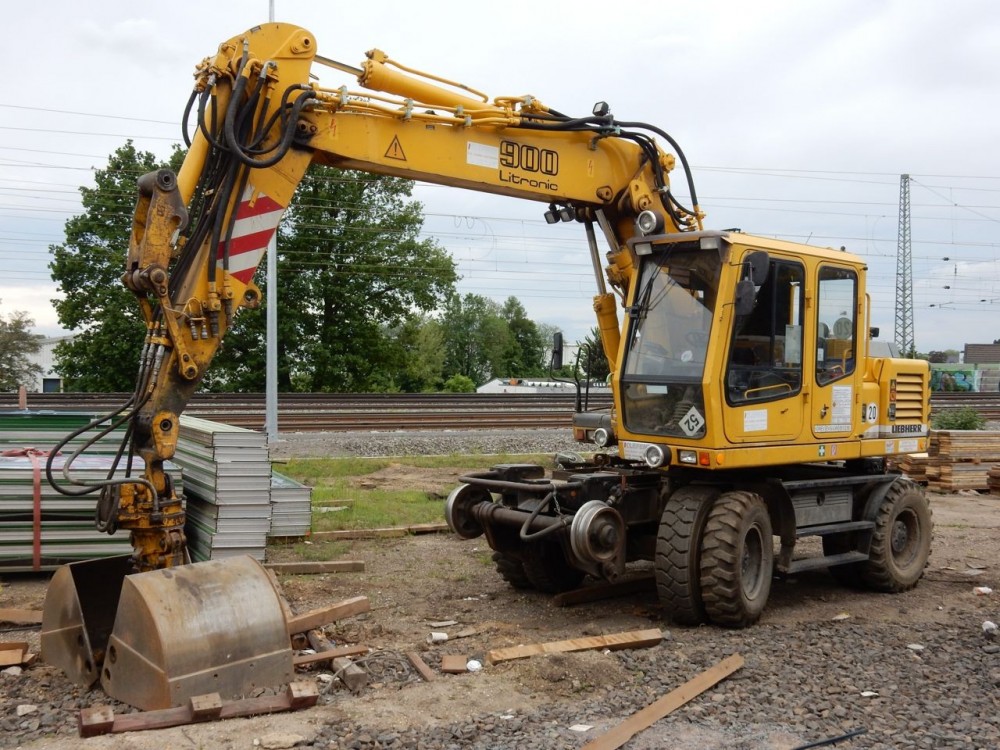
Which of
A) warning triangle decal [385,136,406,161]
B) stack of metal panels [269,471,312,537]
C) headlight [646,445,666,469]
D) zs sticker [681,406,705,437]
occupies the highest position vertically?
warning triangle decal [385,136,406,161]

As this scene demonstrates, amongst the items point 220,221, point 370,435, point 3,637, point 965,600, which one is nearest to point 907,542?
point 965,600

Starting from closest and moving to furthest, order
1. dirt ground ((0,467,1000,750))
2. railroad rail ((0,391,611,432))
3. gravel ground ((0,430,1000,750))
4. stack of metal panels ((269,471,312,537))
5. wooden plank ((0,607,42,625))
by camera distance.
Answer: gravel ground ((0,430,1000,750))
dirt ground ((0,467,1000,750))
wooden plank ((0,607,42,625))
stack of metal panels ((269,471,312,537))
railroad rail ((0,391,611,432))

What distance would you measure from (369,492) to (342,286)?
18.4 metres

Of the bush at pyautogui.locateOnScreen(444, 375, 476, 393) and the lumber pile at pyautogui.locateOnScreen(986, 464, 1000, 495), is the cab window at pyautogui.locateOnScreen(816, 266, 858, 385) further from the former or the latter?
the bush at pyautogui.locateOnScreen(444, 375, 476, 393)

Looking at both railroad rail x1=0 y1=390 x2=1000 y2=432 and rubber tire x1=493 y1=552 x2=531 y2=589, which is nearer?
rubber tire x1=493 y1=552 x2=531 y2=589

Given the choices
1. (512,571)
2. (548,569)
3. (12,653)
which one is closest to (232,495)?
(512,571)

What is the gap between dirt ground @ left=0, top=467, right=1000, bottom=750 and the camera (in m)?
4.92

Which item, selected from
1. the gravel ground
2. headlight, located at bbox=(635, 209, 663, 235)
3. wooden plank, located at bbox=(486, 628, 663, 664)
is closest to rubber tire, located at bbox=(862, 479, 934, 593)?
the gravel ground

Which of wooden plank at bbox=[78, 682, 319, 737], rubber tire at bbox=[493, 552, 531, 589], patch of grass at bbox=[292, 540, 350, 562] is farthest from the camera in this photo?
patch of grass at bbox=[292, 540, 350, 562]

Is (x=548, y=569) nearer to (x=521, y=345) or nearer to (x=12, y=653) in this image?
(x=12, y=653)

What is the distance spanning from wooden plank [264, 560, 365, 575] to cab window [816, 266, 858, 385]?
4.41 metres

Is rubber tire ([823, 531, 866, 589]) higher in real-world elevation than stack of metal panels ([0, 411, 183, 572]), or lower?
lower

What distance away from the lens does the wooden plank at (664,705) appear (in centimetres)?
475

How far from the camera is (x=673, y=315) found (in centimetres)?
734
